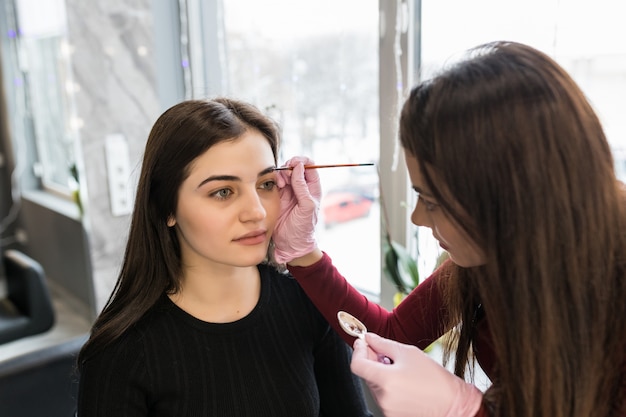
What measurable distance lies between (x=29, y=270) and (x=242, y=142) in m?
Result: 1.74

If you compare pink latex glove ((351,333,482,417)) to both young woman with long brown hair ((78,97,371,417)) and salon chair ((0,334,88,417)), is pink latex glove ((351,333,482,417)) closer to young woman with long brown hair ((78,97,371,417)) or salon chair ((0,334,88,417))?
young woman with long brown hair ((78,97,371,417))

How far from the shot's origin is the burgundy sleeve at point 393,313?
3.89ft

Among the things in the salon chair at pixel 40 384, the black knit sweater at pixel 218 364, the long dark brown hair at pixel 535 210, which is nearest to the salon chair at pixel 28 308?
the salon chair at pixel 40 384

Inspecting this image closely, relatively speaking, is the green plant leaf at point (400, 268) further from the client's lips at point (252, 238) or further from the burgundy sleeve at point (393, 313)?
the client's lips at point (252, 238)

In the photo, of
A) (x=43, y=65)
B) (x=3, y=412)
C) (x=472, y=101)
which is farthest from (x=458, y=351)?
(x=43, y=65)

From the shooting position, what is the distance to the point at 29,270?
2.44 m

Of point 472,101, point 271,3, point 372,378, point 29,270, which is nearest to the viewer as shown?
point 472,101

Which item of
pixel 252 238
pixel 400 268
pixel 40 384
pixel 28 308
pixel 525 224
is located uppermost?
pixel 525 224

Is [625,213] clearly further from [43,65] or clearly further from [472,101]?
[43,65]

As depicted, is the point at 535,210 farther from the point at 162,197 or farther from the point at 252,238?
the point at 162,197

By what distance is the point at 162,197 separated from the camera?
112 cm

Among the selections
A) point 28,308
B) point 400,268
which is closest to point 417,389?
point 400,268

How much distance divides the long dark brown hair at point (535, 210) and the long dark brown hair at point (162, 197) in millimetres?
404

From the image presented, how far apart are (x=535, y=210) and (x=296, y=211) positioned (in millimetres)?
529
